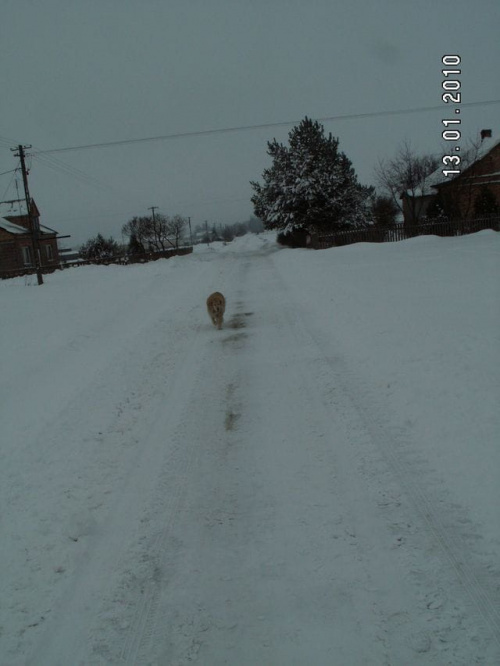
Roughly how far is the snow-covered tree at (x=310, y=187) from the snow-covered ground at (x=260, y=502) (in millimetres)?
30419

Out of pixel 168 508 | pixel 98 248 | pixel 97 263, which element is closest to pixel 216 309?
pixel 168 508

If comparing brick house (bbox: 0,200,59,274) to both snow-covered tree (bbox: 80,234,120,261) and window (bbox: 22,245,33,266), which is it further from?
snow-covered tree (bbox: 80,234,120,261)

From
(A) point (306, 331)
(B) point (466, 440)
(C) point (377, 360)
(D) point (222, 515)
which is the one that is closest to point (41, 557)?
(D) point (222, 515)

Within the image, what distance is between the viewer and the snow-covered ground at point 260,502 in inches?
122

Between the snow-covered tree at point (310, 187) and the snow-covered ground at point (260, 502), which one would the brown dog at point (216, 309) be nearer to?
the snow-covered ground at point (260, 502)

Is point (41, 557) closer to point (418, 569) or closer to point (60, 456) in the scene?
point (60, 456)

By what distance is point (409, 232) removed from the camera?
3309 cm

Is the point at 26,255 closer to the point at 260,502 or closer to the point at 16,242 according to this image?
the point at 16,242

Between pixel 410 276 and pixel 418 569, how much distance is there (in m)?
14.8

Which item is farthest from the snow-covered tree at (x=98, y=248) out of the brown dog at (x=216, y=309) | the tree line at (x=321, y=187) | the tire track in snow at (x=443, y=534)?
the tire track in snow at (x=443, y=534)

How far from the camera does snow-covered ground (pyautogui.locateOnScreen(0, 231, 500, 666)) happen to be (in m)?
3.10

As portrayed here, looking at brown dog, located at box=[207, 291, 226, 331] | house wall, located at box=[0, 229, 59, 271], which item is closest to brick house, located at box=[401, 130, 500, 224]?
brown dog, located at box=[207, 291, 226, 331]

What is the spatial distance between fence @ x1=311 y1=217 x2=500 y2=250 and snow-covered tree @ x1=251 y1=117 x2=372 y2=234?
245cm

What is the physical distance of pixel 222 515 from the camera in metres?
4.33
